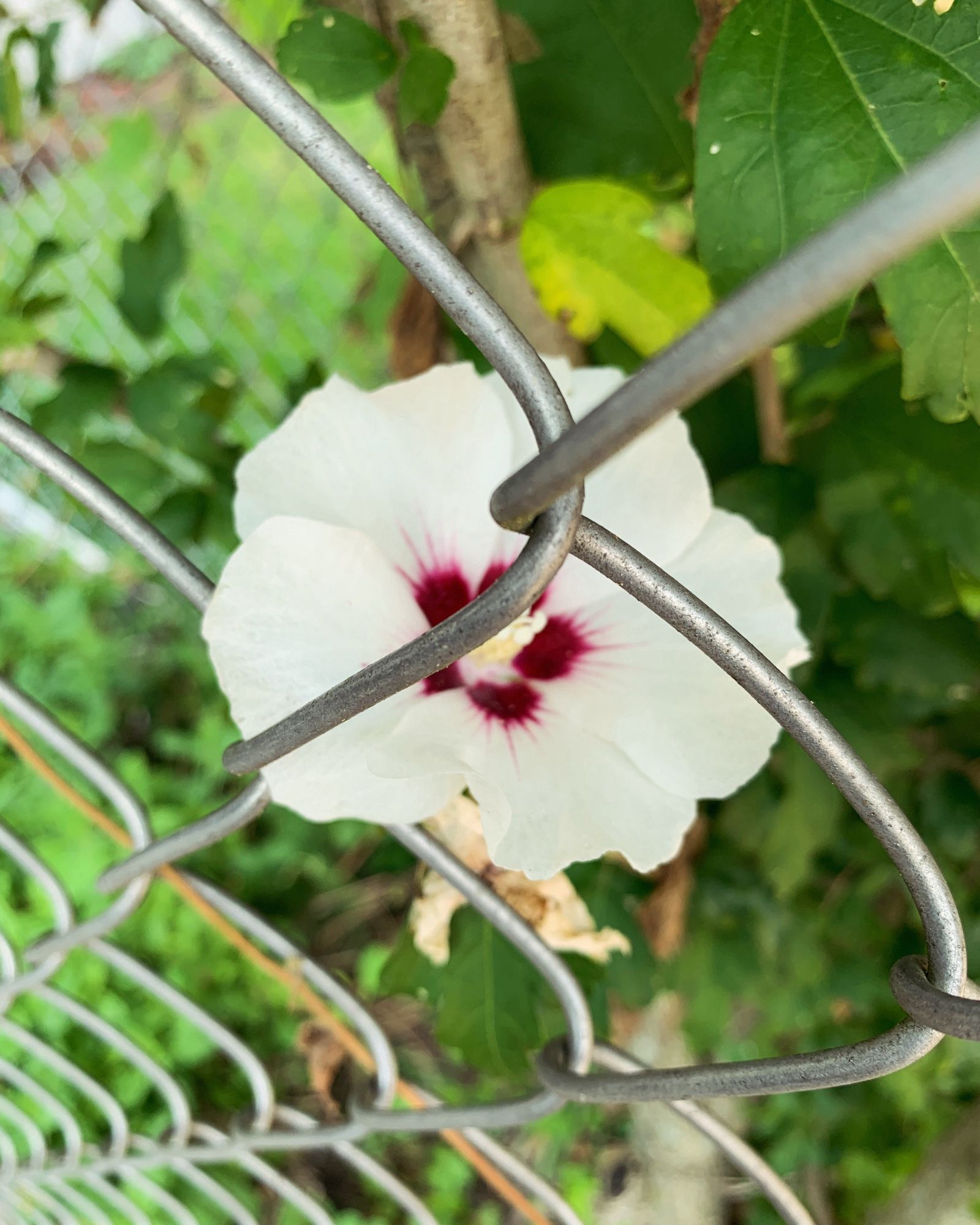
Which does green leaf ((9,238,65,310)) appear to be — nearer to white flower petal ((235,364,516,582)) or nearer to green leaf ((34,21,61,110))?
green leaf ((34,21,61,110))

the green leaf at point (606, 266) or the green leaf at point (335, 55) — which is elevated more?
the green leaf at point (606, 266)

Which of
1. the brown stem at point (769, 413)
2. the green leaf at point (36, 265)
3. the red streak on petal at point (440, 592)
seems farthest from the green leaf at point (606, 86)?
the green leaf at point (36, 265)

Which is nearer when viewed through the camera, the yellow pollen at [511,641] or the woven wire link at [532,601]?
the woven wire link at [532,601]

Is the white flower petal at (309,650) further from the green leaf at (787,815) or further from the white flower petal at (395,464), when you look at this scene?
the green leaf at (787,815)

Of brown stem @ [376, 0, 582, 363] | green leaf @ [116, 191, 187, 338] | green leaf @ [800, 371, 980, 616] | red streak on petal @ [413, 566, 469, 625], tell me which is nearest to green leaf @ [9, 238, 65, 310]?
green leaf @ [116, 191, 187, 338]

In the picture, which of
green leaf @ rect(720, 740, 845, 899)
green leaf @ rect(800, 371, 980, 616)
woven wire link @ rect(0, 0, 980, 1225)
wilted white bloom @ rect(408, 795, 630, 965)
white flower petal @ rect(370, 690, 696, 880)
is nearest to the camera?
woven wire link @ rect(0, 0, 980, 1225)

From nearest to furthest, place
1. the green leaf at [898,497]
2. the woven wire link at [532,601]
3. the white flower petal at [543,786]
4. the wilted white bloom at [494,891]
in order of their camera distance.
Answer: the woven wire link at [532,601] < the white flower petal at [543,786] < the wilted white bloom at [494,891] < the green leaf at [898,497]

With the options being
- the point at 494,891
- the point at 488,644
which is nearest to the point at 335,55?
the point at 488,644
